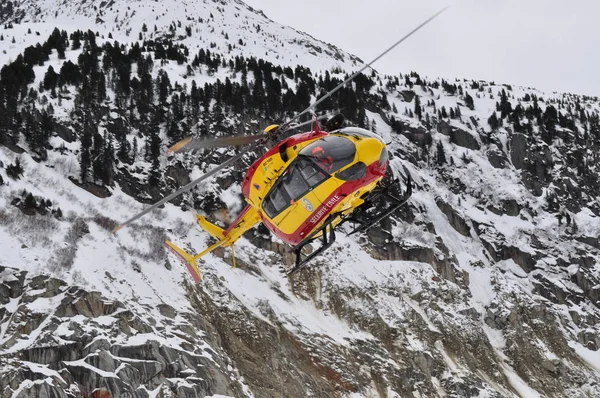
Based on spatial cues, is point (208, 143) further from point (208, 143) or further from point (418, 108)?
point (418, 108)

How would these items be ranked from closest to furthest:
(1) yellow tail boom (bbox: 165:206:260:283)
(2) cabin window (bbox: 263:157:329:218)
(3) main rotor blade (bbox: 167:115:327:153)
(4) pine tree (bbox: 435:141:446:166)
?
(3) main rotor blade (bbox: 167:115:327:153)
(2) cabin window (bbox: 263:157:329:218)
(1) yellow tail boom (bbox: 165:206:260:283)
(4) pine tree (bbox: 435:141:446:166)

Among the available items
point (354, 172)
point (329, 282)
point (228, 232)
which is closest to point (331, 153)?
point (354, 172)

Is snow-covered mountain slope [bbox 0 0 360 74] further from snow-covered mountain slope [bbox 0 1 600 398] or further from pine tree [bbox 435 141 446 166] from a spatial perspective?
pine tree [bbox 435 141 446 166]

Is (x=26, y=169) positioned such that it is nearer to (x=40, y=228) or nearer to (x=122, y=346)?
(x=40, y=228)

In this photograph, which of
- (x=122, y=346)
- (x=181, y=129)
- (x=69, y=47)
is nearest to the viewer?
(x=122, y=346)

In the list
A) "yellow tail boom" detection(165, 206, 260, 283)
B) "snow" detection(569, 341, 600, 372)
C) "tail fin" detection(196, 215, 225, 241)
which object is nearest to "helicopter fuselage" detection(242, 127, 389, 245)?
"yellow tail boom" detection(165, 206, 260, 283)

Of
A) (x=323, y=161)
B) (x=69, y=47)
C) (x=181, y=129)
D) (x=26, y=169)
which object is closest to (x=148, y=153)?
(x=181, y=129)
